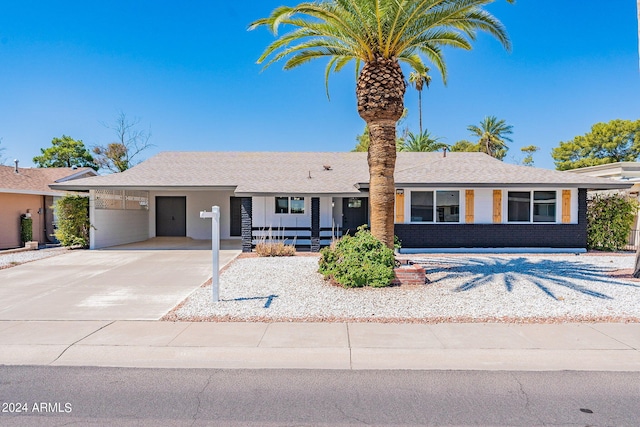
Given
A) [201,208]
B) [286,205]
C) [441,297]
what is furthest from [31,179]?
[441,297]

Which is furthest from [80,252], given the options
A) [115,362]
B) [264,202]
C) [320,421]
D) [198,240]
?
[320,421]

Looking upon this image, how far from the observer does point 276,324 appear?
Result: 21.1 ft

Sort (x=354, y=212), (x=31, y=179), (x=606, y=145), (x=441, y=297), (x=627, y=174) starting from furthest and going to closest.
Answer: (x=606, y=145) < (x=627, y=174) < (x=31, y=179) < (x=354, y=212) < (x=441, y=297)

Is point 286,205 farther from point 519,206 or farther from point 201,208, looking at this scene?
point 519,206

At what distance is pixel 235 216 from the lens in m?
20.2

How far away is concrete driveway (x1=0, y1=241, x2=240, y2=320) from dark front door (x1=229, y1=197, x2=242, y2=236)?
5.28 meters

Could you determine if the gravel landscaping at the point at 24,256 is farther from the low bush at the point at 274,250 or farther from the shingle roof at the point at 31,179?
the low bush at the point at 274,250

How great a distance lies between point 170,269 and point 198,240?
8866mm

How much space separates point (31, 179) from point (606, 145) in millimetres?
56700

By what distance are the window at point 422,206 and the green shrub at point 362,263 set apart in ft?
21.4

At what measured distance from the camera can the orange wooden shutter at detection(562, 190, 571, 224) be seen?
15305 mm

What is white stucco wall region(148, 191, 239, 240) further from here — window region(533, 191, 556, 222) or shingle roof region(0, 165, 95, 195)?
window region(533, 191, 556, 222)

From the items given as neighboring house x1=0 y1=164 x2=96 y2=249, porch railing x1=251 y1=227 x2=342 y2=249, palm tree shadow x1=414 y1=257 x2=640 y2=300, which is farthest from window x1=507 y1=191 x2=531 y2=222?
neighboring house x1=0 y1=164 x2=96 y2=249

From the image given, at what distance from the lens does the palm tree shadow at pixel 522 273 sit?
902 cm
